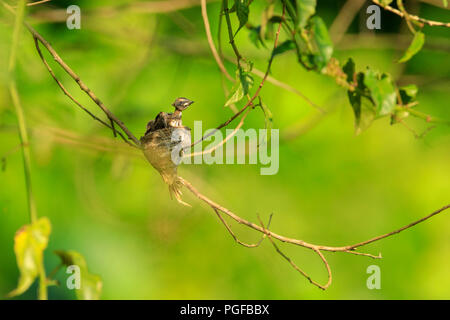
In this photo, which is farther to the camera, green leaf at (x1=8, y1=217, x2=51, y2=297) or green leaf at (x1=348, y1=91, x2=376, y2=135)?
green leaf at (x1=348, y1=91, x2=376, y2=135)

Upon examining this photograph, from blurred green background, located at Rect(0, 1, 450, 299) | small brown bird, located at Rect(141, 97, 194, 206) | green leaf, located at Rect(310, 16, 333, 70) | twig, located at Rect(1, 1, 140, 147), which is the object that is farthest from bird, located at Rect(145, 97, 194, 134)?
blurred green background, located at Rect(0, 1, 450, 299)

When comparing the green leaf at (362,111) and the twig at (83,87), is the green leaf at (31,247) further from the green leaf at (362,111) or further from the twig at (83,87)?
the green leaf at (362,111)

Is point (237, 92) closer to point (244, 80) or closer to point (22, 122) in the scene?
point (244, 80)

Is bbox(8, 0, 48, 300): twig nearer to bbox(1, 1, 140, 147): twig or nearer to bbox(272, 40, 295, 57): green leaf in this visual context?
bbox(1, 1, 140, 147): twig

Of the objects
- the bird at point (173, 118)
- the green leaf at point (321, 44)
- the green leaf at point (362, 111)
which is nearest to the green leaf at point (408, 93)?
the green leaf at point (362, 111)

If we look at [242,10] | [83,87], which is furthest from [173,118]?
[242,10]

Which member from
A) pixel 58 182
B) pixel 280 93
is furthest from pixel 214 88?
pixel 58 182
